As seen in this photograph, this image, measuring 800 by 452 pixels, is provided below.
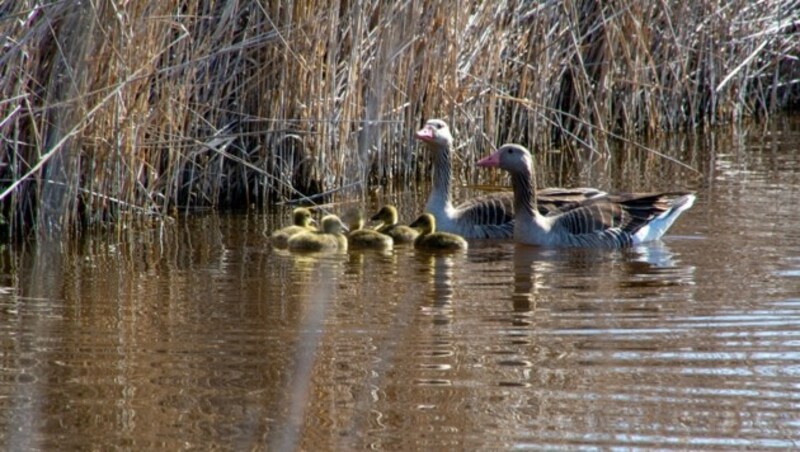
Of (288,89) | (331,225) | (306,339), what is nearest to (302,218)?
(331,225)

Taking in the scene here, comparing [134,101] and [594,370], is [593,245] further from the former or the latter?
[594,370]

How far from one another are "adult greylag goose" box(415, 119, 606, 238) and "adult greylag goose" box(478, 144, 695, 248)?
0.96 feet

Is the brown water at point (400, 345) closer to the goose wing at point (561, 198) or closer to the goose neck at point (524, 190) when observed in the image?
the goose neck at point (524, 190)

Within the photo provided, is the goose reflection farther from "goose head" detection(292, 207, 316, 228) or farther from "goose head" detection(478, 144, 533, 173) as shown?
"goose head" detection(478, 144, 533, 173)

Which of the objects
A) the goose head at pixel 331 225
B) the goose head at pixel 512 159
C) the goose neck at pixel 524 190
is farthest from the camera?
the goose head at pixel 512 159

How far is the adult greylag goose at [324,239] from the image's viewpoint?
910 cm

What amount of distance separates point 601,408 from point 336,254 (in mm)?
4328

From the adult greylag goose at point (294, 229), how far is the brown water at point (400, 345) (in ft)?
0.64

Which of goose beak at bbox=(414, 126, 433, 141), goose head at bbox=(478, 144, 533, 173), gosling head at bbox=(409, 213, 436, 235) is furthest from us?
goose beak at bbox=(414, 126, 433, 141)

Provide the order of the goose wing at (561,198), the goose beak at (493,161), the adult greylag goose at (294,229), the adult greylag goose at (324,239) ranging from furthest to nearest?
the goose wing at (561,198) → the goose beak at (493,161) → the adult greylag goose at (294,229) → the adult greylag goose at (324,239)

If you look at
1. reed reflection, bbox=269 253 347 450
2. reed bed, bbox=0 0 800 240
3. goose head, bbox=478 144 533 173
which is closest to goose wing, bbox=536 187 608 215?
goose head, bbox=478 144 533 173

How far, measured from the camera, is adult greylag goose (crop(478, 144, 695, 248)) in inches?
389

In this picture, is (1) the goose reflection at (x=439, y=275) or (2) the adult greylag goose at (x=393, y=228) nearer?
(1) the goose reflection at (x=439, y=275)

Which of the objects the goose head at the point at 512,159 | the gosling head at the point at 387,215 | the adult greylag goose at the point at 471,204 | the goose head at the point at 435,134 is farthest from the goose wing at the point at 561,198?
the gosling head at the point at 387,215
